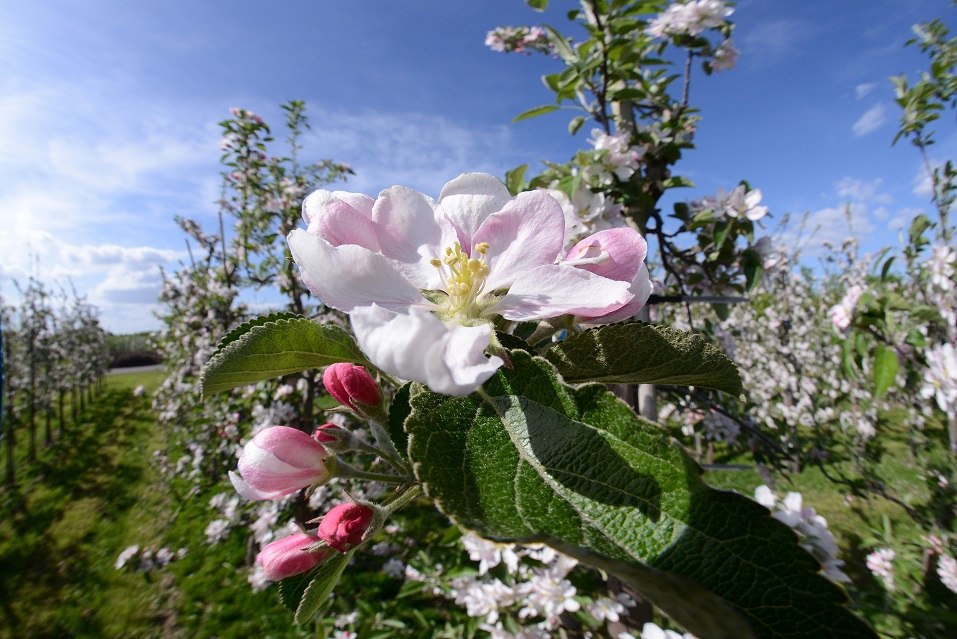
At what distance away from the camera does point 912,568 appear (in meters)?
3.13

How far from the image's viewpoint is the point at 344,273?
0.56 meters

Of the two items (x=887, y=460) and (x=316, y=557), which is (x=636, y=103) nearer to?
(x=316, y=557)

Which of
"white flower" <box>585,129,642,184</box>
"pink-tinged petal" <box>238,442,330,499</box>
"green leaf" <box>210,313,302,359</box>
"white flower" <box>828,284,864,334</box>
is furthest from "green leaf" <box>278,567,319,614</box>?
"white flower" <box>828,284,864,334</box>

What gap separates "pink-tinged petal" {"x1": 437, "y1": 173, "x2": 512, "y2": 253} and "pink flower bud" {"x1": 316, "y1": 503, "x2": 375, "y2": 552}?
39cm

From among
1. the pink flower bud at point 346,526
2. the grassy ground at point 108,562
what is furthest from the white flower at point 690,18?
the grassy ground at point 108,562

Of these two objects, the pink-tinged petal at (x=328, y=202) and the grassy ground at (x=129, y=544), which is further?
the grassy ground at (x=129, y=544)

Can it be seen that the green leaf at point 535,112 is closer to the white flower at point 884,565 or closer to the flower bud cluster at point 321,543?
the flower bud cluster at point 321,543

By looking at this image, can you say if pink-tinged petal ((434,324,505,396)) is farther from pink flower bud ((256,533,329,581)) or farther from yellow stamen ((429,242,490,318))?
pink flower bud ((256,533,329,581))

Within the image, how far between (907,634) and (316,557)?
2987 millimetres

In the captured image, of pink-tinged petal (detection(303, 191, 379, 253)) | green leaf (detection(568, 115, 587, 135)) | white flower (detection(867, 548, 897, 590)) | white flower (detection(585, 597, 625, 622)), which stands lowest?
white flower (detection(867, 548, 897, 590))

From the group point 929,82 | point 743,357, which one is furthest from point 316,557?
point 743,357

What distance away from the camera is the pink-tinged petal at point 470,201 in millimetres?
686

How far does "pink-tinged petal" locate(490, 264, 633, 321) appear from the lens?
55 centimetres

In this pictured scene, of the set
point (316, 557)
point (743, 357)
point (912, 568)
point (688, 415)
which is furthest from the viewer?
point (743, 357)
